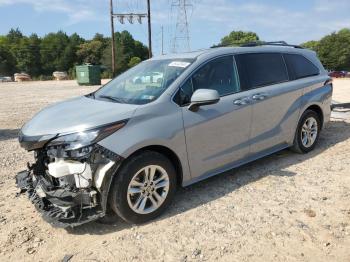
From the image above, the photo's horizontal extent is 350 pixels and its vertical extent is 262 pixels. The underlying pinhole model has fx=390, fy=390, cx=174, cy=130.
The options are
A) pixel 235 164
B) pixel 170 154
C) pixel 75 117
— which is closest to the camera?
pixel 75 117

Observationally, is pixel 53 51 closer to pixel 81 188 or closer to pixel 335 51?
pixel 335 51

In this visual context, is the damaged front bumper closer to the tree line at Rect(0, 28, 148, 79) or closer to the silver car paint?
the silver car paint

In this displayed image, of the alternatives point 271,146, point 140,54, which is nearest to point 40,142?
point 271,146

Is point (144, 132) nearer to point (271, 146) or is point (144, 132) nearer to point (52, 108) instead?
point (52, 108)

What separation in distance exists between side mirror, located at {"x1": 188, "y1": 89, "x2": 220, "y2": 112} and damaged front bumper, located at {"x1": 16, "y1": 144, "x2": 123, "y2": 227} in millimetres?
1134

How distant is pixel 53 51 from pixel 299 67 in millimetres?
103600

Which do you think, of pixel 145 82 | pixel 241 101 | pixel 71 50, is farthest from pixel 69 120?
pixel 71 50

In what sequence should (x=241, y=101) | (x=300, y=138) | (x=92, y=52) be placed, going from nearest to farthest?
(x=241, y=101) → (x=300, y=138) → (x=92, y=52)

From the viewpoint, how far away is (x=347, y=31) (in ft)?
313

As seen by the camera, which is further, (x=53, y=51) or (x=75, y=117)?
(x=53, y=51)

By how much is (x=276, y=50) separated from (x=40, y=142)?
3899mm

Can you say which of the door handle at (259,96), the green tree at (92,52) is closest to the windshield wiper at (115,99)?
the door handle at (259,96)

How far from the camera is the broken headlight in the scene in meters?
3.81

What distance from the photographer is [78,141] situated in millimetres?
3822
